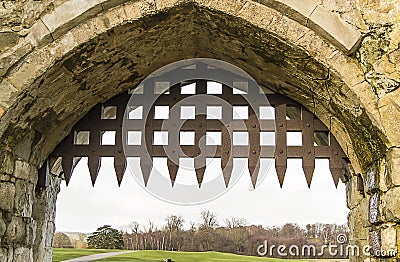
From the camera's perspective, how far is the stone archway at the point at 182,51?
264 cm

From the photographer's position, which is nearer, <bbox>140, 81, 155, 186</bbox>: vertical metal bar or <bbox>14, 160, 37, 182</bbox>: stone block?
<bbox>14, 160, 37, 182</bbox>: stone block

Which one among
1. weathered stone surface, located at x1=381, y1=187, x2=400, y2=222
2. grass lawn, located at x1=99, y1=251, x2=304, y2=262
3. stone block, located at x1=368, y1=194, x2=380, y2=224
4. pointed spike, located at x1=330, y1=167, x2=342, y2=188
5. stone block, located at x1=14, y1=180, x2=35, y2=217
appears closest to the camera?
weathered stone surface, located at x1=381, y1=187, x2=400, y2=222

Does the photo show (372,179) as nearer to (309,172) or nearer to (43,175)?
(309,172)

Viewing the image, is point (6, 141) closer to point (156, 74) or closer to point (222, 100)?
point (156, 74)

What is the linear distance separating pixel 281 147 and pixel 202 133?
0.50 meters

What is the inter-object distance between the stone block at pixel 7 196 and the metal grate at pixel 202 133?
42 cm

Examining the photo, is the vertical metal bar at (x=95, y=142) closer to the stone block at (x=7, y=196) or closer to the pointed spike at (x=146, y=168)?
the pointed spike at (x=146, y=168)

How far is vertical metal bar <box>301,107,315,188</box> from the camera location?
125 inches

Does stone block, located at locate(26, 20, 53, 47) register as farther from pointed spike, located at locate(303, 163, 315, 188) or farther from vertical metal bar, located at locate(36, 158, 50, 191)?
pointed spike, located at locate(303, 163, 315, 188)

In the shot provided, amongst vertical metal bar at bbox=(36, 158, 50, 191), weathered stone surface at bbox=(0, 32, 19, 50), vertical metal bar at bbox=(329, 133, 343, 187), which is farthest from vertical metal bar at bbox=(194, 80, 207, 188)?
weathered stone surface at bbox=(0, 32, 19, 50)

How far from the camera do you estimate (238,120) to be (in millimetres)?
3285

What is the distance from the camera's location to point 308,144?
321cm

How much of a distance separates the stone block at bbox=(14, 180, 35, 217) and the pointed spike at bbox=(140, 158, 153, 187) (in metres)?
0.70

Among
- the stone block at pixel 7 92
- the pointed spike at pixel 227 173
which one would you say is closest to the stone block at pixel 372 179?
the pointed spike at pixel 227 173
